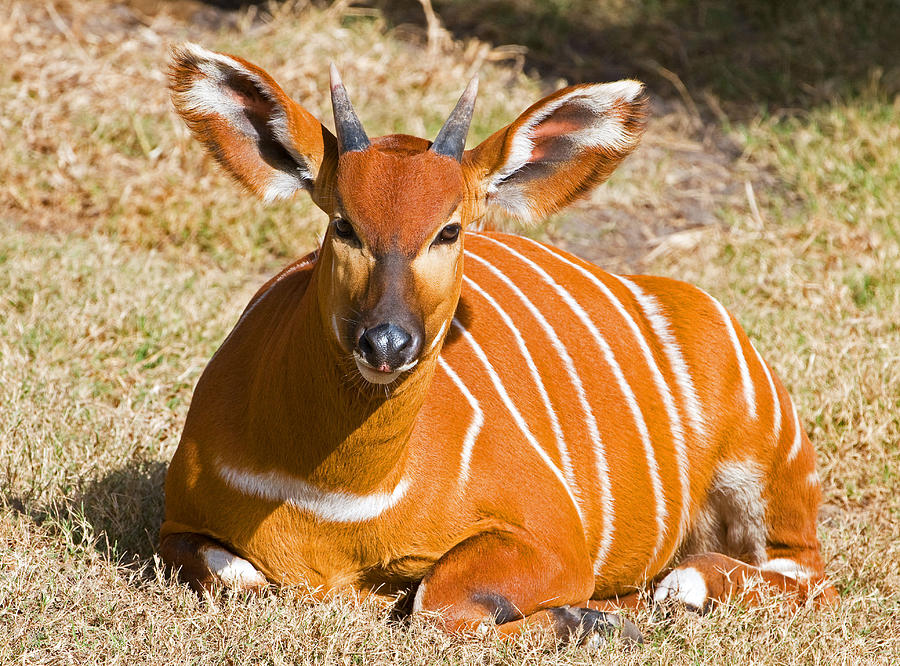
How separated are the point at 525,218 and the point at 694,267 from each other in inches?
123

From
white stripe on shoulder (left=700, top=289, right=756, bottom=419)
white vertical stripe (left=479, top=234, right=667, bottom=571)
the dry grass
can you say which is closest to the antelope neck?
the dry grass

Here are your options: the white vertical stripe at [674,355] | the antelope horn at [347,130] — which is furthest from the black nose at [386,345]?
the white vertical stripe at [674,355]

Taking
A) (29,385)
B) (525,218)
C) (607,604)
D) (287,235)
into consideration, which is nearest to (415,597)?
(607,604)

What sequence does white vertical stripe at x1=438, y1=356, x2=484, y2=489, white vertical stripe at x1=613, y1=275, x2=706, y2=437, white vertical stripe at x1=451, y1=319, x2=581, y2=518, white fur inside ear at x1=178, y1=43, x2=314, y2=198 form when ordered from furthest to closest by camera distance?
white vertical stripe at x1=613, y1=275, x2=706, y2=437 → white vertical stripe at x1=451, y1=319, x2=581, y2=518 → white vertical stripe at x1=438, y1=356, x2=484, y2=489 → white fur inside ear at x1=178, y1=43, x2=314, y2=198

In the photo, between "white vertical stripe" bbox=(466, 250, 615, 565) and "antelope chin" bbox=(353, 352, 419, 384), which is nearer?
"antelope chin" bbox=(353, 352, 419, 384)

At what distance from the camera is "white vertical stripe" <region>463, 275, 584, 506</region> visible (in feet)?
11.0

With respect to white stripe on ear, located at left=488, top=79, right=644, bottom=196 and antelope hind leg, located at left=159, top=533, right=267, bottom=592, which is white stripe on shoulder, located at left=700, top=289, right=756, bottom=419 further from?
antelope hind leg, located at left=159, top=533, right=267, bottom=592

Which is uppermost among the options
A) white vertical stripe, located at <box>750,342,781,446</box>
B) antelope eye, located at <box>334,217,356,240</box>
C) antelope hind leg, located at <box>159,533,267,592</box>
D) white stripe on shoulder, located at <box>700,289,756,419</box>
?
antelope eye, located at <box>334,217,356,240</box>

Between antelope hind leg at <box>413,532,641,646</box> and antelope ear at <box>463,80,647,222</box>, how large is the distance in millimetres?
846

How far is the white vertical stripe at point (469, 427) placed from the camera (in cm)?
304

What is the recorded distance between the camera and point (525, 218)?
310cm

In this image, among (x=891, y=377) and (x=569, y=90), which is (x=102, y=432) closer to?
(x=569, y=90)

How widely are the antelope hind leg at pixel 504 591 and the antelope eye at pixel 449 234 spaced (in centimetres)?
77

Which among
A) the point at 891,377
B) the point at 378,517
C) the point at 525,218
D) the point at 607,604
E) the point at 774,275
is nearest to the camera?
the point at 378,517
